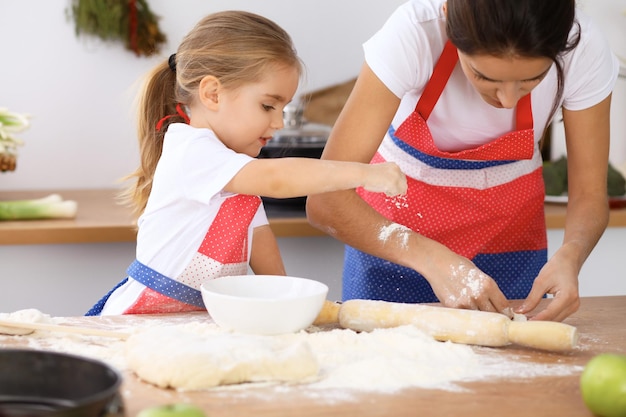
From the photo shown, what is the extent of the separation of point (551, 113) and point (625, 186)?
3.91 feet

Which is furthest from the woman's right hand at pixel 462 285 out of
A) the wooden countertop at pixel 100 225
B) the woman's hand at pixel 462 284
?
the wooden countertop at pixel 100 225

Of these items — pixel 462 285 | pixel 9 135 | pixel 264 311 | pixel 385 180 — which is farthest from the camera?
pixel 9 135

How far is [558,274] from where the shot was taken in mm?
1442

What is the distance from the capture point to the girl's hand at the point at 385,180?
4.24ft

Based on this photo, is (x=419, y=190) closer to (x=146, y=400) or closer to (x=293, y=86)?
(x=293, y=86)

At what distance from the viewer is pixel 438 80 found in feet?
5.36

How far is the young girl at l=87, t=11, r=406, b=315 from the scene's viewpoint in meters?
1.45

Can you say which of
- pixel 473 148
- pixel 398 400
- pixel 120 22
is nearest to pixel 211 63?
pixel 473 148

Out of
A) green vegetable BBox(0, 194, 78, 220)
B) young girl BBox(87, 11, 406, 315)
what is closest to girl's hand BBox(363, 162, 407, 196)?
young girl BBox(87, 11, 406, 315)

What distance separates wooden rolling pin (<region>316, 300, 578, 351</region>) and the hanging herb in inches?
68.3

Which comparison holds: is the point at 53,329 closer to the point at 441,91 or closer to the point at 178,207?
the point at 178,207

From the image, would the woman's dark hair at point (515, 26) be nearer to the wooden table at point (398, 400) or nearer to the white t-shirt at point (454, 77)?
the white t-shirt at point (454, 77)

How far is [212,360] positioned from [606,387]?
1.50 ft

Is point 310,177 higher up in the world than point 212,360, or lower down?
higher up
